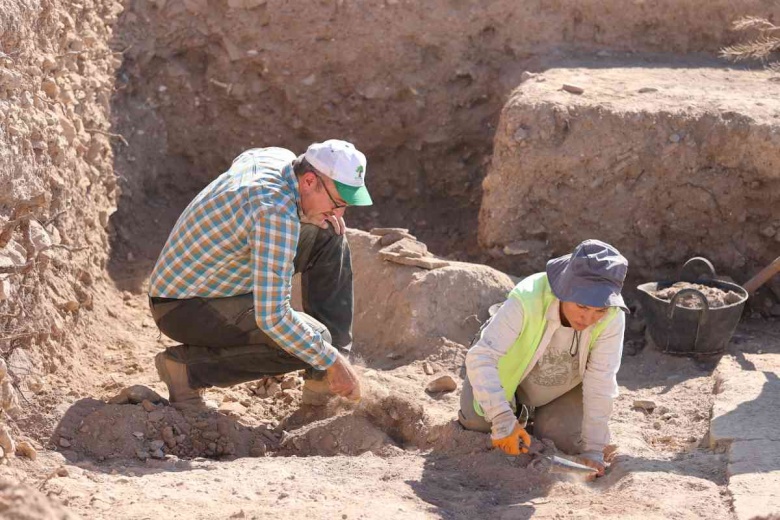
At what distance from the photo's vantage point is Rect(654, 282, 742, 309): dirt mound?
6.22 m

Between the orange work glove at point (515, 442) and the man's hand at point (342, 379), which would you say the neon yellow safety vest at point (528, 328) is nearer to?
the orange work glove at point (515, 442)

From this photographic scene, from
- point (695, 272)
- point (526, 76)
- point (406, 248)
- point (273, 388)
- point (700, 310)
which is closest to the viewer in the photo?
point (273, 388)

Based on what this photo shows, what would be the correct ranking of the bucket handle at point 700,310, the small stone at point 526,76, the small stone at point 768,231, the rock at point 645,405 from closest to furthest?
the rock at point 645,405, the bucket handle at point 700,310, the small stone at point 768,231, the small stone at point 526,76

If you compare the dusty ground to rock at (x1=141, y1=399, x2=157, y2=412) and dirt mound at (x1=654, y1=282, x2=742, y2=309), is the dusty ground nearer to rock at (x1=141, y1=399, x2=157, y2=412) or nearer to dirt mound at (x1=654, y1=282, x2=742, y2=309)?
rock at (x1=141, y1=399, x2=157, y2=412)

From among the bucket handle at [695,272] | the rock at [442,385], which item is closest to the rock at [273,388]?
the rock at [442,385]

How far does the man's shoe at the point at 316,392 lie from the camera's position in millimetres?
4961

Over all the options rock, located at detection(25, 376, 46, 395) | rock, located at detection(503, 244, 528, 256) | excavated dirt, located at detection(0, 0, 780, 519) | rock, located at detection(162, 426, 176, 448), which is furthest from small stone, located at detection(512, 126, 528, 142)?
rock, located at detection(25, 376, 46, 395)

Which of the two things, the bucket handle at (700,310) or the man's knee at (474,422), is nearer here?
the man's knee at (474,422)

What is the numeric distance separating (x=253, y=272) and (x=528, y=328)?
1207 millimetres

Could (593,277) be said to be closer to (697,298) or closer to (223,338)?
(223,338)

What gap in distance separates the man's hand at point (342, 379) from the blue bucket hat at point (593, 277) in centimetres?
111

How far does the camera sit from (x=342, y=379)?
455 cm

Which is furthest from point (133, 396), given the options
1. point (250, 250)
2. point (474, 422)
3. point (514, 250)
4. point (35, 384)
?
point (514, 250)

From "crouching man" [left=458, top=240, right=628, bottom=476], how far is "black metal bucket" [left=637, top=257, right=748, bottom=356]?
1.92 metres
